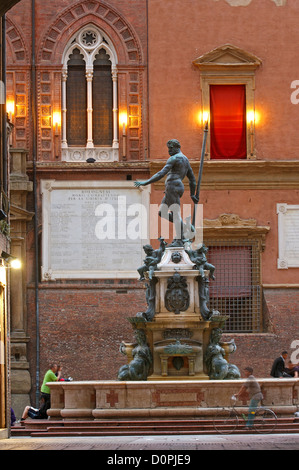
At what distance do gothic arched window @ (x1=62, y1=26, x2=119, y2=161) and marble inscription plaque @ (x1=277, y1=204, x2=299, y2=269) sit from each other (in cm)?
537

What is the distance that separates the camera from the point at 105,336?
34094 mm

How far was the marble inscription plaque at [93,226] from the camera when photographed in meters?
34.9

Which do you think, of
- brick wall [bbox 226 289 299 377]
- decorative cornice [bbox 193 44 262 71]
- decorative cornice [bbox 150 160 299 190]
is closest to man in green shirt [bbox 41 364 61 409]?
brick wall [bbox 226 289 299 377]

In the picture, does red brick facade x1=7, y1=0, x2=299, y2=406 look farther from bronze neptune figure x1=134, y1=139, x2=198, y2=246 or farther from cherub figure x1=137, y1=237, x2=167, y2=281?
cherub figure x1=137, y1=237, x2=167, y2=281

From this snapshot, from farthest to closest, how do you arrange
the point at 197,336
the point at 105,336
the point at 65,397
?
the point at 105,336
the point at 197,336
the point at 65,397

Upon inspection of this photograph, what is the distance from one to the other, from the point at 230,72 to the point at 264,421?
1684cm

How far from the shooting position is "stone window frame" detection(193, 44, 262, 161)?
35406mm

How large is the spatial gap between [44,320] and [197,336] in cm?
1163

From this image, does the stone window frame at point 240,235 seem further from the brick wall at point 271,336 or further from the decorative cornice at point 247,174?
the decorative cornice at point 247,174

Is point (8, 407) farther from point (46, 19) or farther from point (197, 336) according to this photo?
point (46, 19)

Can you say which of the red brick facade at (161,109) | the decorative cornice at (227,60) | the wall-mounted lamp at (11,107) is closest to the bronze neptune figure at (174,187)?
the red brick facade at (161,109)

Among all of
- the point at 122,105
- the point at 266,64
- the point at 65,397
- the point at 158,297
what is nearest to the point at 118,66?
the point at 122,105

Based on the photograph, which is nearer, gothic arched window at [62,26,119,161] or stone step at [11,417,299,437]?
stone step at [11,417,299,437]

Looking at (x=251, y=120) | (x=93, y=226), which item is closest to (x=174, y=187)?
(x=93, y=226)
